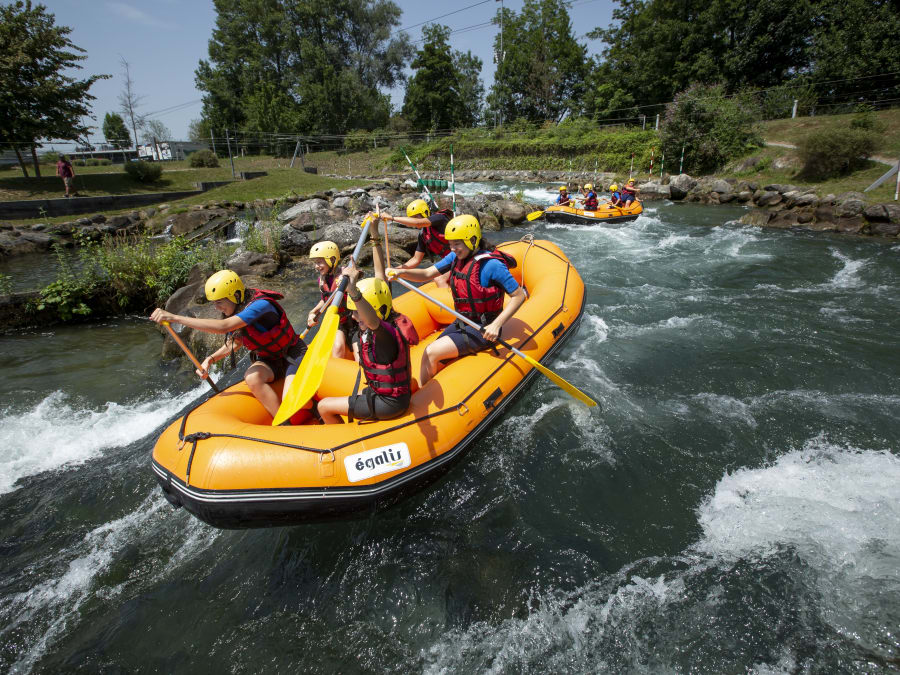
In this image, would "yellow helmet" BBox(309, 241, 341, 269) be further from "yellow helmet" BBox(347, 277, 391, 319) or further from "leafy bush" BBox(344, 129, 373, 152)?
"leafy bush" BBox(344, 129, 373, 152)

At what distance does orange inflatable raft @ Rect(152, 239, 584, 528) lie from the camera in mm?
2693

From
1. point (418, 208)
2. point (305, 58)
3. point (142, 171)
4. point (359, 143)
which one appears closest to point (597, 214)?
point (418, 208)

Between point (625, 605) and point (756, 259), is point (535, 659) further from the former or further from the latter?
point (756, 259)

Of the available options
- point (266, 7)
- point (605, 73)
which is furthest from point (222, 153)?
point (605, 73)

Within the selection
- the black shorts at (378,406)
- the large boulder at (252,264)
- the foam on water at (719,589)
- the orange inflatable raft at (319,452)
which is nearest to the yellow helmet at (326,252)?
the orange inflatable raft at (319,452)

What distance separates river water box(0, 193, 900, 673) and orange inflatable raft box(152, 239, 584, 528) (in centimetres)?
41

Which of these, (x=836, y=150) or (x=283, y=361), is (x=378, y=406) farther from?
(x=836, y=150)

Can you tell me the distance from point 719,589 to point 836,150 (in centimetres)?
1649

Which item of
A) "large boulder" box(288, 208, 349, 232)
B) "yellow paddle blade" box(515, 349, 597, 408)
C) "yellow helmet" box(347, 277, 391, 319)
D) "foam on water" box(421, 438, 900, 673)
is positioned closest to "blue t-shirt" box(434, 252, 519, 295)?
"yellow paddle blade" box(515, 349, 597, 408)

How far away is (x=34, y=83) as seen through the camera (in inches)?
555

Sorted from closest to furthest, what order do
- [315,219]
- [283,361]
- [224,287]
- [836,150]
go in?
[224,287], [283,361], [315,219], [836,150]

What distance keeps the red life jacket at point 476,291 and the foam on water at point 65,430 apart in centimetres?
335

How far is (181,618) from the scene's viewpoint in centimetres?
270

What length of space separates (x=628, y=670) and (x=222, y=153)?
127ft
